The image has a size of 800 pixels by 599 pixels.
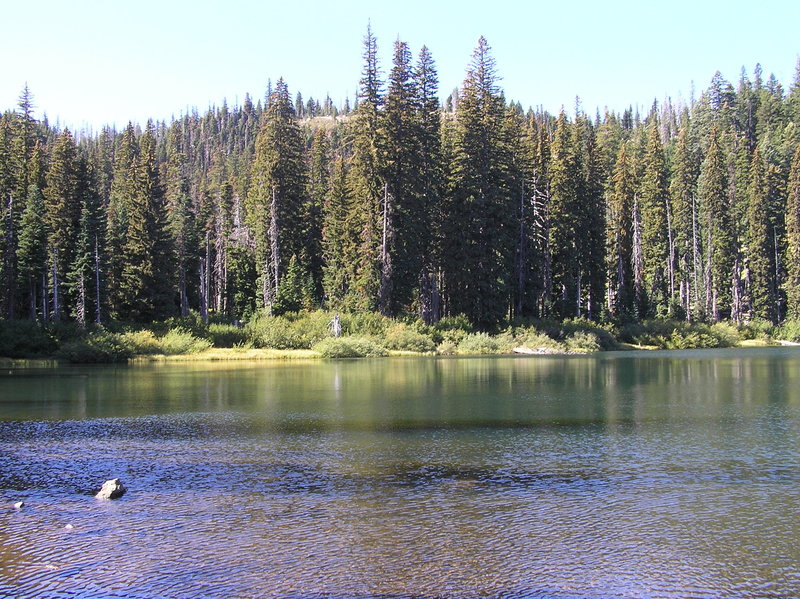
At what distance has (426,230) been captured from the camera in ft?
204

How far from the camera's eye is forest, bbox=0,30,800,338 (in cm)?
6228

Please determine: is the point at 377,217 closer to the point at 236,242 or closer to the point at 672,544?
the point at 236,242

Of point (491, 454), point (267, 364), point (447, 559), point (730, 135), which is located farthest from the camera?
point (730, 135)

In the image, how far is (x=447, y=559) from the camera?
9758mm

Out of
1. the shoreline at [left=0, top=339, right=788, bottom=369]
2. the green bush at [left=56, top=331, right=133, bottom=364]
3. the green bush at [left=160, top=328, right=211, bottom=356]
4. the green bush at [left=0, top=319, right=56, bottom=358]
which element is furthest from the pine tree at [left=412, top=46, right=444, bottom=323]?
the green bush at [left=0, top=319, right=56, bottom=358]

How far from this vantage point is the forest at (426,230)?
6228 cm

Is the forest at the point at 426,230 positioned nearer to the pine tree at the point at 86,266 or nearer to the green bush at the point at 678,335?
the pine tree at the point at 86,266

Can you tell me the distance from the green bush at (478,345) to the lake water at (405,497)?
1158 inches

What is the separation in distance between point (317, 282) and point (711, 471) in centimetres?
6809

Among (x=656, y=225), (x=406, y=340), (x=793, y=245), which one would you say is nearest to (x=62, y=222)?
(x=406, y=340)

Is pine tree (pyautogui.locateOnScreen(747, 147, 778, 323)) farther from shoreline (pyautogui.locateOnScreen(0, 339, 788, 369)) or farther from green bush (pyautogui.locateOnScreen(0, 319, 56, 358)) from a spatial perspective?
green bush (pyautogui.locateOnScreen(0, 319, 56, 358))

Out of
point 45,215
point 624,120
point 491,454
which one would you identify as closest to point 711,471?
point 491,454

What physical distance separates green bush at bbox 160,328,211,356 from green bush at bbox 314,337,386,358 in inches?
348

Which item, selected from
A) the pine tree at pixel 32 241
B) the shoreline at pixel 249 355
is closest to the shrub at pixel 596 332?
the shoreline at pixel 249 355
